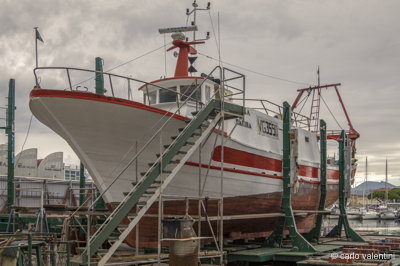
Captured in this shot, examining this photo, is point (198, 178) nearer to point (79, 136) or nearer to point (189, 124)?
point (189, 124)

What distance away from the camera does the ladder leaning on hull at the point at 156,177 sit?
384 inches

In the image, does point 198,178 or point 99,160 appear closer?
point 99,160

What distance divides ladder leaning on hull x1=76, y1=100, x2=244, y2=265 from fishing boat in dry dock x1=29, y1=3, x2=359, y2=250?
1.4 inches

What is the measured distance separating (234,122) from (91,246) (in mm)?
6478

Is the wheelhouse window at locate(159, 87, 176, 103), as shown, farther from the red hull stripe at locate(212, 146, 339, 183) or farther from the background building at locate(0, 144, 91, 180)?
the background building at locate(0, 144, 91, 180)

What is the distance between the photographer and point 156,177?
10586 mm

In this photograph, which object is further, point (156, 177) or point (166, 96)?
point (166, 96)

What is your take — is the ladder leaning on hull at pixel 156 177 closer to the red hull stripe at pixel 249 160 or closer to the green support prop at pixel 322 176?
the red hull stripe at pixel 249 160

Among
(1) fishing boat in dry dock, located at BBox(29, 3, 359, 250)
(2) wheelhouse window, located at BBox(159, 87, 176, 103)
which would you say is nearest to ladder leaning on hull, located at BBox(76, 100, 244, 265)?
(1) fishing boat in dry dock, located at BBox(29, 3, 359, 250)

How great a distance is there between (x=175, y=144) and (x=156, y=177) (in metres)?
0.89

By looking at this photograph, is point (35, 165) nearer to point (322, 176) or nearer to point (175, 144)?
point (322, 176)

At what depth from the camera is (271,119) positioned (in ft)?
55.3

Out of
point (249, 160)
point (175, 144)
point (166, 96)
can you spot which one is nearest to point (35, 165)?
point (166, 96)

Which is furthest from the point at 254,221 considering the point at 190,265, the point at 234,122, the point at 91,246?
the point at 91,246
